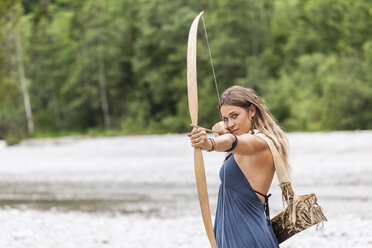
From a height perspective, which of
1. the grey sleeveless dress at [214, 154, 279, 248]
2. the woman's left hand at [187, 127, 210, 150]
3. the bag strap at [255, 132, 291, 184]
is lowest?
the grey sleeveless dress at [214, 154, 279, 248]

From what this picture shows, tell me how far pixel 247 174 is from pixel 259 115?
0.33m

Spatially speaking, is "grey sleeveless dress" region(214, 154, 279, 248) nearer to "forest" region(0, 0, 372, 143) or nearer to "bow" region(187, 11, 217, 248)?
"bow" region(187, 11, 217, 248)

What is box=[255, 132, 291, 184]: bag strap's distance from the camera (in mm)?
2549

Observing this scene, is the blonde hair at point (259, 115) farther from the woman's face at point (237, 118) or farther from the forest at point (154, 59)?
the forest at point (154, 59)

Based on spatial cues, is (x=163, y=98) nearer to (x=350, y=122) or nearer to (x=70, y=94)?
(x=70, y=94)

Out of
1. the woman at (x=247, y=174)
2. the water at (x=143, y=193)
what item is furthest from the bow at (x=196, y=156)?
the water at (x=143, y=193)

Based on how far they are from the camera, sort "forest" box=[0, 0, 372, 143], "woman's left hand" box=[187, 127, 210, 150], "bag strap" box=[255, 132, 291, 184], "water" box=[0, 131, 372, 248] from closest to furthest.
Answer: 1. "woman's left hand" box=[187, 127, 210, 150]
2. "bag strap" box=[255, 132, 291, 184]
3. "water" box=[0, 131, 372, 248]
4. "forest" box=[0, 0, 372, 143]

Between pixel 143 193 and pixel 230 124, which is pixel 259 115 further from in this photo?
pixel 143 193

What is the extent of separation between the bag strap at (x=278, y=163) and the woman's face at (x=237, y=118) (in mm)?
99

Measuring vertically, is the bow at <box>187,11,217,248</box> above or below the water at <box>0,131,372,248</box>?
above

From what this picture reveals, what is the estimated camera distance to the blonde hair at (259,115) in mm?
2617

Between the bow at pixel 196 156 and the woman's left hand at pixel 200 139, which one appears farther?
the bow at pixel 196 156

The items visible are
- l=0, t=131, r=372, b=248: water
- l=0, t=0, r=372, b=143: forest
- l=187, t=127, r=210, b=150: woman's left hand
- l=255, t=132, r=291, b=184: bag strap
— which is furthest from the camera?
l=0, t=0, r=372, b=143: forest

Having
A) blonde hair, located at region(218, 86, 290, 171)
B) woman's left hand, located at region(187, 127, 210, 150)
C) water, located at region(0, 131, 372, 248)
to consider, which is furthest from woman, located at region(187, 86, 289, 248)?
water, located at region(0, 131, 372, 248)
